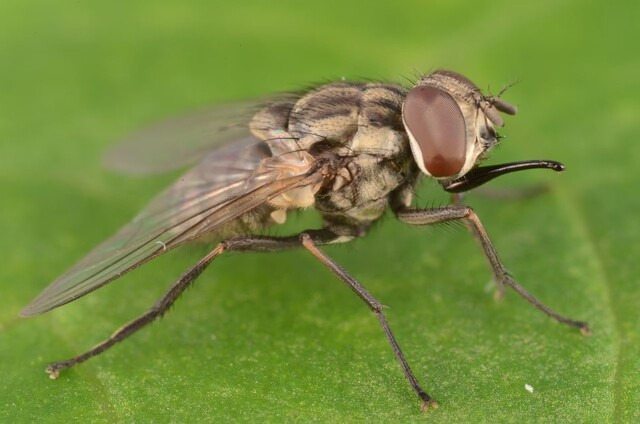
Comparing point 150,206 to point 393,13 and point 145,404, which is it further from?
point 393,13

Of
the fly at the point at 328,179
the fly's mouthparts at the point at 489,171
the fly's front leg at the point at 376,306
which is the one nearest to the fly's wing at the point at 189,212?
the fly at the point at 328,179

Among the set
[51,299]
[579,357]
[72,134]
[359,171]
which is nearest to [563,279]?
[579,357]

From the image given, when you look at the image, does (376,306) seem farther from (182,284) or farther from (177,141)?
(177,141)

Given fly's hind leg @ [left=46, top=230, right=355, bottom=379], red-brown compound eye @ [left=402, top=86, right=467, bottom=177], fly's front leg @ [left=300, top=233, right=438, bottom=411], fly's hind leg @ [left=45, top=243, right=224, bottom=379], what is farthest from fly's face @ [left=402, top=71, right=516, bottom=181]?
fly's hind leg @ [left=45, top=243, right=224, bottom=379]

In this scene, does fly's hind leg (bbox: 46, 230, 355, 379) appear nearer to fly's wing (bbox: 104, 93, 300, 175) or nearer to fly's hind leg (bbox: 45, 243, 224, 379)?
fly's hind leg (bbox: 45, 243, 224, 379)

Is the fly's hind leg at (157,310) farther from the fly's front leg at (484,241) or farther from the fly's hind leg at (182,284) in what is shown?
the fly's front leg at (484,241)

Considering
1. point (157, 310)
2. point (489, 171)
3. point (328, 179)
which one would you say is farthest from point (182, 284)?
point (489, 171)
